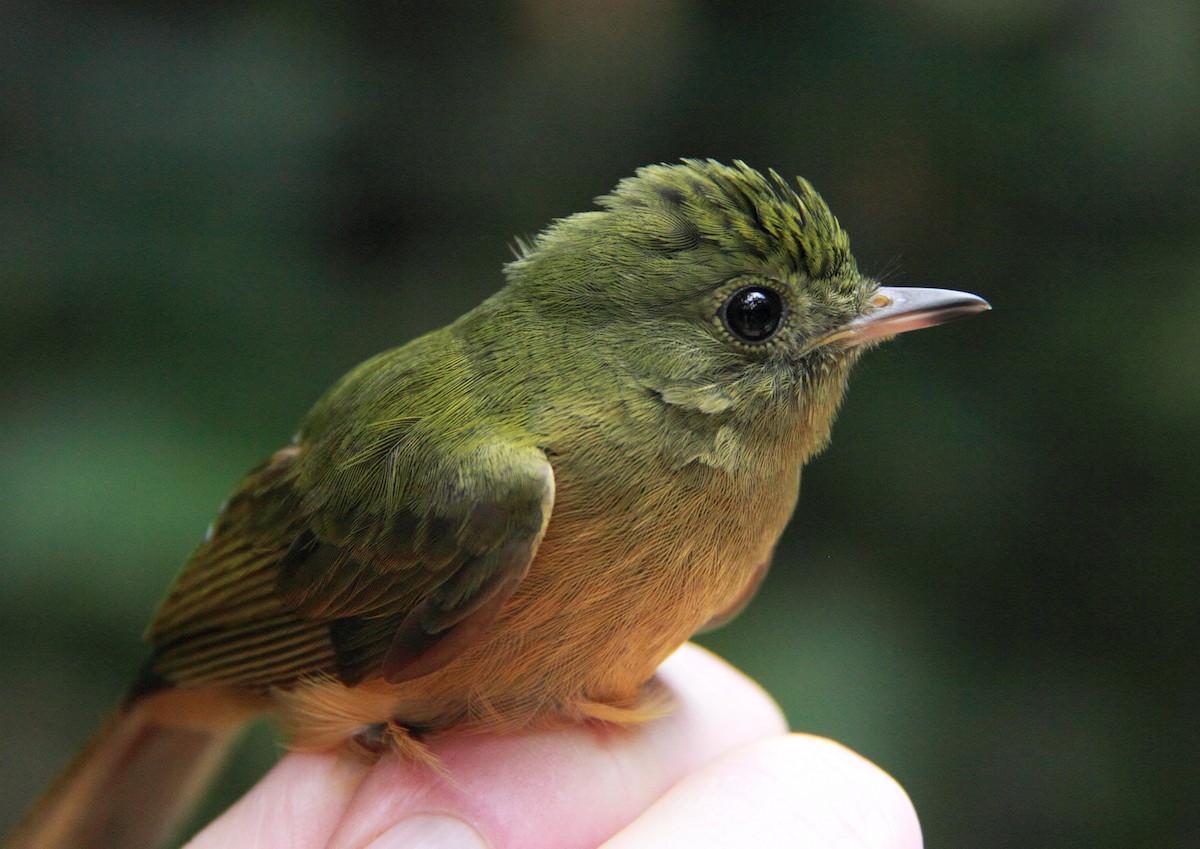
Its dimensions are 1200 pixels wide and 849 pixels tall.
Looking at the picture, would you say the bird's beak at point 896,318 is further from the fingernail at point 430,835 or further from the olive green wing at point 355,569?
the fingernail at point 430,835

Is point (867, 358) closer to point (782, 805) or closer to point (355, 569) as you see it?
point (782, 805)

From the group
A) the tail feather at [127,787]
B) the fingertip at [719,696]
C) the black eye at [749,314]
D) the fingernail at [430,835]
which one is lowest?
the tail feather at [127,787]

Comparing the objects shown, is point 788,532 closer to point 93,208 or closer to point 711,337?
point 711,337

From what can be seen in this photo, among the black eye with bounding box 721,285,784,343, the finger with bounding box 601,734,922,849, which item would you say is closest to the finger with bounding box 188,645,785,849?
the finger with bounding box 601,734,922,849

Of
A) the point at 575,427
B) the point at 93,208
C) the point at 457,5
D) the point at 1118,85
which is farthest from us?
the point at 457,5

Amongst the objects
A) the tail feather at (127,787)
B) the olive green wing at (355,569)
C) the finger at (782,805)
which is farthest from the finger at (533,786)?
the tail feather at (127,787)

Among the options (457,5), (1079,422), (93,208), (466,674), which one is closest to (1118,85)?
(1079,422)
